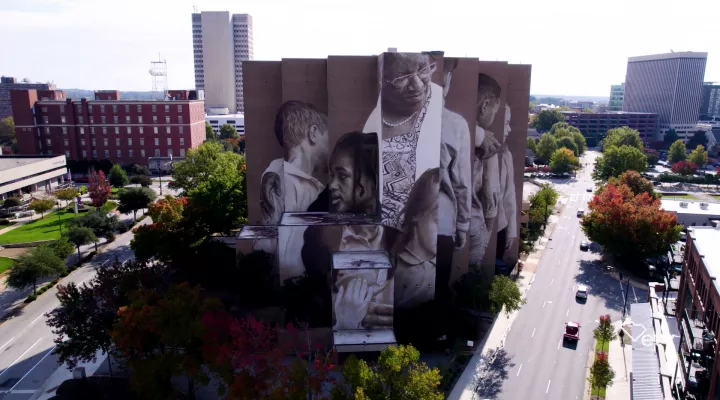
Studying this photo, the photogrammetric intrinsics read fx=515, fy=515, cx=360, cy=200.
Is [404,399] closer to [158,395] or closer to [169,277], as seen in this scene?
[158,395]

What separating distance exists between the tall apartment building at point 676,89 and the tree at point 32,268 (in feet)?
582

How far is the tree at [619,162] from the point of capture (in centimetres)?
9531

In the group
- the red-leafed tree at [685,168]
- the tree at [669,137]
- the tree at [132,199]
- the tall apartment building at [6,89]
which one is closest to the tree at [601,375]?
the tree at [132,199]

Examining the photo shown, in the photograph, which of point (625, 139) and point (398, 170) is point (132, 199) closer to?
point (398, 170)

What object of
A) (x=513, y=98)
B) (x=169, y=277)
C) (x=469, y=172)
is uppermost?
(x=513, y=98)

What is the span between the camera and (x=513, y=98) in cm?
4856

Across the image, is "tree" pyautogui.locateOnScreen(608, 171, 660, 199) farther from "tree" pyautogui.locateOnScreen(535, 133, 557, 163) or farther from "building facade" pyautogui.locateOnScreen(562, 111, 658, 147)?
"building facade" pyautogui.locateOnScreen(562, 111, 658, 147)

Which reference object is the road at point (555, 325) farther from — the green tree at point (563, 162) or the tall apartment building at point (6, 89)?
the tall apartment building at point (6, 89)

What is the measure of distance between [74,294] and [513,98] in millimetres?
39601

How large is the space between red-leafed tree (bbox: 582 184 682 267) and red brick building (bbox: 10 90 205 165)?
3162 inches

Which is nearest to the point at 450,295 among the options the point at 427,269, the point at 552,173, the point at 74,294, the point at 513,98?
the point at 427,269

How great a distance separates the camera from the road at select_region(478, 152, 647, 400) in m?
34.0

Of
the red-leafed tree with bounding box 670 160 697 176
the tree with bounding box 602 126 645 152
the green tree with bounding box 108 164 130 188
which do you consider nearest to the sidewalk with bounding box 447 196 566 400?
the green tree with bounding box 108 164 130 188

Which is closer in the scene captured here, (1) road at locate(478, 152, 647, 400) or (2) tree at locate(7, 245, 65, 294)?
(1) road at locate(478, 152, 647, 400)
